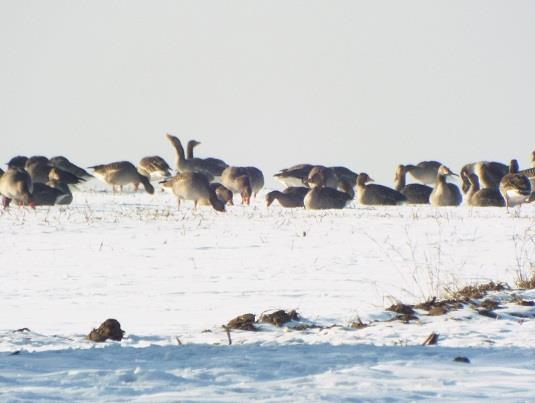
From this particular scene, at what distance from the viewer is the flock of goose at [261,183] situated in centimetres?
2753

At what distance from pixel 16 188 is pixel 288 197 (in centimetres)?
804

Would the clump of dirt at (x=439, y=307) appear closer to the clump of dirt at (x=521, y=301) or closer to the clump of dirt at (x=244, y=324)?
the clump of dirt at (x=521, y=301)

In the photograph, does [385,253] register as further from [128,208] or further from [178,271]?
[128,208]

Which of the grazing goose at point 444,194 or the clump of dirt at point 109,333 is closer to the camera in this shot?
the clump of dirt at point 109,333

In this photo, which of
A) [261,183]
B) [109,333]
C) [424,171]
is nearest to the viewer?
[109,333]

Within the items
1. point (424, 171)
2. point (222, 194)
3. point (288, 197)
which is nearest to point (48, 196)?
point (222, 194)

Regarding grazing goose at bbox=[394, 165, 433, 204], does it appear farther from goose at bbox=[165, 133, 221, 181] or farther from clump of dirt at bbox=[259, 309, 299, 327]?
clump of dirt at bbox=[259, 309, 299, 327]

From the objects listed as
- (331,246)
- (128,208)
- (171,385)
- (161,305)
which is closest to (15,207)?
(128,208)

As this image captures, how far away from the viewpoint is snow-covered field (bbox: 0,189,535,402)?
24.2ft

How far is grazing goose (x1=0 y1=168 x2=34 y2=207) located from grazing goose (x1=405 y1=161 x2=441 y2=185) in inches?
783

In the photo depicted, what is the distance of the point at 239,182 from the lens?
33.2 m

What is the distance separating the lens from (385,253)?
681 inches

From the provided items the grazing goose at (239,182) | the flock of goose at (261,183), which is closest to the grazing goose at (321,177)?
the flock of goose at (261,183)

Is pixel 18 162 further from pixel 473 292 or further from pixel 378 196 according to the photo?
pixel 473 292
